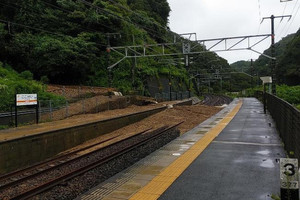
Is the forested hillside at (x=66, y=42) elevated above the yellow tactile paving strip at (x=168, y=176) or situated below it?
above

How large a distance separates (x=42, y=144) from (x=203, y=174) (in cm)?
774

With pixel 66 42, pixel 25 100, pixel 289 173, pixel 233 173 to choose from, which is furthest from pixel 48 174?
pixel 66 42

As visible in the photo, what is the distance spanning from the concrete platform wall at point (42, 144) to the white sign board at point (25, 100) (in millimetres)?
3772

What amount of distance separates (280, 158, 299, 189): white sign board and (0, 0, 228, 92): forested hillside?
Answer: 23.0 metres

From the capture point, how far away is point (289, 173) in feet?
16.9

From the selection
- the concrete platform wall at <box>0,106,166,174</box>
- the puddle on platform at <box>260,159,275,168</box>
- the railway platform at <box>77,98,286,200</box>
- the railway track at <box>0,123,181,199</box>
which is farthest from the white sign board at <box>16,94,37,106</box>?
the puddle on platform at <box>260,159,275,168</box>

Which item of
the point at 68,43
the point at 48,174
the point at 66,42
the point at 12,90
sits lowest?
the point at 48,174

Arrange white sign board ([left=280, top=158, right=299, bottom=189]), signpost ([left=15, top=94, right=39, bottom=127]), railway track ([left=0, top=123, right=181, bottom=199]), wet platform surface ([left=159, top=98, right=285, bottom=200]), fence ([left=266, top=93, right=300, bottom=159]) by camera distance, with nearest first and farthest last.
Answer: white sign board ([left=280, top=158, right=299, bottom=189]), wet platform surface ([left=159, top=98, right=285, bottom=200]), fence ([left=266, top=93, right=300, bottom=159]), railway track ([left=0, top=123, right=181, bottom=199]), signpost ([left=15, top=94, right=39, bottom=127])

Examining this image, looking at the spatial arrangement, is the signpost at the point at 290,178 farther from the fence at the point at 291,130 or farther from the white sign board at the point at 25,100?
the white sign board at the point at 25,100

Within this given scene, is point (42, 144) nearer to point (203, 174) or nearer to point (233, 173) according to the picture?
point (203, 174)

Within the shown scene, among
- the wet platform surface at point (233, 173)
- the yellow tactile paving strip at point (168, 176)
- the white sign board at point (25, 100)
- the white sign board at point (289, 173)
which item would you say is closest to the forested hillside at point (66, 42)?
the white sign board at point (25, 100)

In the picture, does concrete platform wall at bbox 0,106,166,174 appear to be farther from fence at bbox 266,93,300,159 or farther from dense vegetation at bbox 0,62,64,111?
fence at bbox 266,93,300,159

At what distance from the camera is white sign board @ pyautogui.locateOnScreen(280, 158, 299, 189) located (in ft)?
16.8

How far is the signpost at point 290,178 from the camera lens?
5.14 meters
